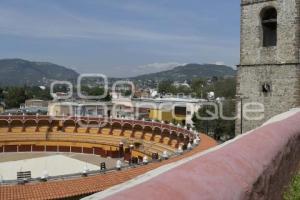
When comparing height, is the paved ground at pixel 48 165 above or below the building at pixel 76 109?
below

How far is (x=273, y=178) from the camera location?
17.8 ft

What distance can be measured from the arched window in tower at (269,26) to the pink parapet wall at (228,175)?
10.8 metres

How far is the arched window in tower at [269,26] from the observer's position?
16.8 m

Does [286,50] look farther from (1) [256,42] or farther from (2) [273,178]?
(2) [273,178]

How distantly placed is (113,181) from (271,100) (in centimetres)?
684

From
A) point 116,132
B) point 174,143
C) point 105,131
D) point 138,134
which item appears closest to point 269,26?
point 174,143

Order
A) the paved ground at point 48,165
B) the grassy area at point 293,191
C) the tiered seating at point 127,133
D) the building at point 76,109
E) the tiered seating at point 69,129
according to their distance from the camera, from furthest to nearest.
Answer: the building at point 76,109
the tiered seating at point 69,129
the tiered seating at point 127,133
the paved ground at point 48,165
the grassy area at point 293,191

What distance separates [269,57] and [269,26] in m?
1.40

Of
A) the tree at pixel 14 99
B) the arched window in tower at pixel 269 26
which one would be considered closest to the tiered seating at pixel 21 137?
the arched window in tower at pixel 269 26

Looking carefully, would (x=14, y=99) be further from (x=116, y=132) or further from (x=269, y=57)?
(x=269, y=57)

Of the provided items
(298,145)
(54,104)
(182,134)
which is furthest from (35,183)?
(54,104)

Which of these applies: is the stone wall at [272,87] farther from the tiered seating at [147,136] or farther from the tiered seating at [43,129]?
the tiered seating at [43,129]

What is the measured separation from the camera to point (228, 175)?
3.76 metres

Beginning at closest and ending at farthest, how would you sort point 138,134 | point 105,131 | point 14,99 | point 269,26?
point 269,26
point 138,134
point 105,131
point 14,99
